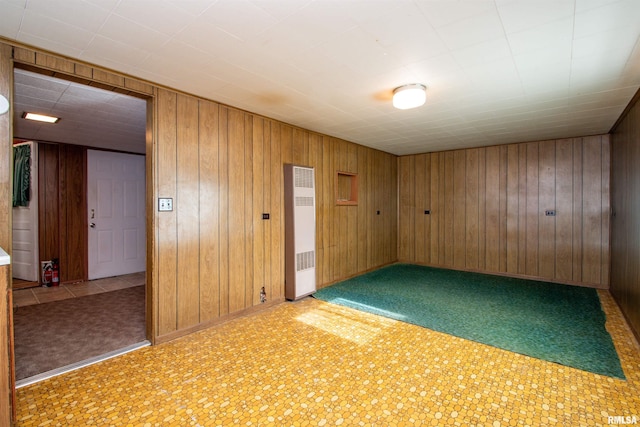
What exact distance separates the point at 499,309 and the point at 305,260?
8.15 feet

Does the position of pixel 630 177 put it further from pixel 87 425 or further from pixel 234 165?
pixel 87 425

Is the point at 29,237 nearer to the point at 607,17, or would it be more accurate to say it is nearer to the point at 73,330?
the point at 73,330

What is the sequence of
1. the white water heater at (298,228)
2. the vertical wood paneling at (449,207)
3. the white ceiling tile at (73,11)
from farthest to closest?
the vertical wood paneling at (449,207) → the white water heater at (298,228) → the white ceiling tile at (73,11)

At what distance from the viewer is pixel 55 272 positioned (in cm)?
490

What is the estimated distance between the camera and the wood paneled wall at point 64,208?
492cm

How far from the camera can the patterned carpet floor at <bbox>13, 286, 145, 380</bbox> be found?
2.53 m

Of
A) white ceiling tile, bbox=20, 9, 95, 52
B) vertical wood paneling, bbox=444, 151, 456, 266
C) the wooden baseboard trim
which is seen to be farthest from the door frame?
vertical wood paneling, bbox=444, 151, 456, 266

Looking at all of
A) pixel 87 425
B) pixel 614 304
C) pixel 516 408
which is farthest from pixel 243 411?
pixel 614 304

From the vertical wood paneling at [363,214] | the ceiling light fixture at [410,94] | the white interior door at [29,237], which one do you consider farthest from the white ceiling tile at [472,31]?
the white interior door at [29,237]

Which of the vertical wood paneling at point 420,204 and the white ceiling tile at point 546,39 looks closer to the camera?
the white ceiling tile at point 546,39

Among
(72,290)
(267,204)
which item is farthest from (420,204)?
(72,290)

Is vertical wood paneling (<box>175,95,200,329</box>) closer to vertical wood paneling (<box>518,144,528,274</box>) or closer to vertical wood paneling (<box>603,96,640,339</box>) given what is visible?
vertical wood paneling (<box>603,96,640,339</box>)

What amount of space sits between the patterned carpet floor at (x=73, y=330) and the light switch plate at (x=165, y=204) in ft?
4.15

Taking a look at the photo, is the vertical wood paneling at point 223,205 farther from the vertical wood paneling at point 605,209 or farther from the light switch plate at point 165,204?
the vertical wood paneling at point 605,209
